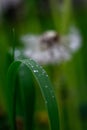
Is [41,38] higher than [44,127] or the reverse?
higher

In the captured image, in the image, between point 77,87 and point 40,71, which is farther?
point 77,87

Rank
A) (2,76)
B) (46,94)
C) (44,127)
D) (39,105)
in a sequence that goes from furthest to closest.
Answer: (39,105), (44,127), (2,76), (46,94)

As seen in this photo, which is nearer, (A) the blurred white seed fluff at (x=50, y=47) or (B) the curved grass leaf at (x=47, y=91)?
(B) the curved grass leaf at (x=47, y=91)

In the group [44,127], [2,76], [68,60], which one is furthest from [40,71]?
[68,60]

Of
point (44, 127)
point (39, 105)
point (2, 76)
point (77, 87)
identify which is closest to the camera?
point (2, 76)

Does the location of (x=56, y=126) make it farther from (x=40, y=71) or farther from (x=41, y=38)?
(x=41, y=38)

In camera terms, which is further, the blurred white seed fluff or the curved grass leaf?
the blurred white seed fluff

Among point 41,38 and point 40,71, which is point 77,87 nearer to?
point 41,38

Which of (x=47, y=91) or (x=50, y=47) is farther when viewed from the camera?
(x=50, y=47)
